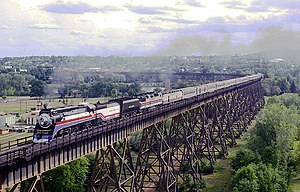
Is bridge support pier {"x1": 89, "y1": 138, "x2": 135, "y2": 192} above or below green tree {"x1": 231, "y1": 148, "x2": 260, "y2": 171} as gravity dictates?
above

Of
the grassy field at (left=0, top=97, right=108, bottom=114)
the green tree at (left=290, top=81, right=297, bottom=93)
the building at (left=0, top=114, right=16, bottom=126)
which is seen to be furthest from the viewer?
the green tree at (left=290, top=81, right=297, bottom=93)

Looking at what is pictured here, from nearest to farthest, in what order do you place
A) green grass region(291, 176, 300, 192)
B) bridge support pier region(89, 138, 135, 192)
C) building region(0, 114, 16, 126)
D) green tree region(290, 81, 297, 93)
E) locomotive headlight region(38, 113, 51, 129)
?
locomotive headlight region(38, 113, 51, 129), bridge support pier region(89, 138, 135, 192), green grass region(291, 176, 300, 192), building region(0, 114, 16, 126), green tree region(290, 81, 297, 93)

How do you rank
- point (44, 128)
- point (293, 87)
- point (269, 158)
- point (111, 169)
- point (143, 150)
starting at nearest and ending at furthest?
point (44, 128), point (111, 169), point (143, 150), point (269, 158), point (293, 87)

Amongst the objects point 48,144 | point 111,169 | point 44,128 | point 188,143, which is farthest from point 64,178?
point 48,144

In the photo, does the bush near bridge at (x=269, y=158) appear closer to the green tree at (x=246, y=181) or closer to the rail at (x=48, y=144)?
the green tree at (x=246, y=181)

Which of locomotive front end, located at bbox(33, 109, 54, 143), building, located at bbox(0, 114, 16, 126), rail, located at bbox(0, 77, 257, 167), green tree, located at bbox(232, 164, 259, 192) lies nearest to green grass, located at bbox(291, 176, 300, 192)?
green tree, located at bbox(232, 164, 259, 192)

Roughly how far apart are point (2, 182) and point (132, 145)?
4183 centimetres

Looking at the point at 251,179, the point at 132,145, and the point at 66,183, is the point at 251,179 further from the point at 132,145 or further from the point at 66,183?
the point at 132,145

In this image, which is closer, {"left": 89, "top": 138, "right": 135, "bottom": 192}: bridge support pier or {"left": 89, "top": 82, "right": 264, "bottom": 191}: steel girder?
{"left": 89, "top": 138, "right": 135, "bottom": 192}: bridge support pier

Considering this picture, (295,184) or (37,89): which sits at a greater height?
(37,89)

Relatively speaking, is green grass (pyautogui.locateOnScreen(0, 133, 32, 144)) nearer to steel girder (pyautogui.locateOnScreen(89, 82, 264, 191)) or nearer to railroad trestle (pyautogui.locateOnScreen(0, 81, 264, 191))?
railroad trestle (pyautogui.locateOnScreen(0, 81, 264, 191))

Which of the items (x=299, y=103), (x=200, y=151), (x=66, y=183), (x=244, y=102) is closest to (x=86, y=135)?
(x=66, y=183)

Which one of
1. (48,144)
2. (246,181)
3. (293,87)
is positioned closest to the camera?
(48,144)

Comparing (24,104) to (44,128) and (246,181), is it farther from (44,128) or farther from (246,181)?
(44,128)
